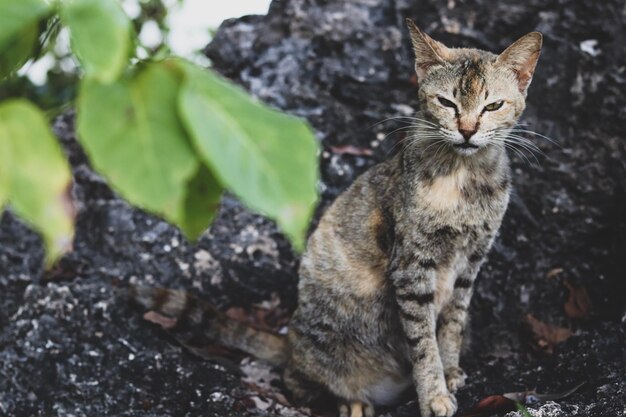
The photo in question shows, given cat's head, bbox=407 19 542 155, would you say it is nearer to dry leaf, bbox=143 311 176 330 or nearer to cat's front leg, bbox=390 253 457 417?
cat's front leg, bbox=390 253 457 417

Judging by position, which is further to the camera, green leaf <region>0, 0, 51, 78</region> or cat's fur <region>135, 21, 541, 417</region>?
cat's fur <region>135, 21, 541, 417</region>

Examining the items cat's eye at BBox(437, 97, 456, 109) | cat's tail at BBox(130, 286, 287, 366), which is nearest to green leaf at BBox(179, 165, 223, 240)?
cat's eye at BBox(437, 97, 456, 109)

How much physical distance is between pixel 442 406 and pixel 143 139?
2744 mm

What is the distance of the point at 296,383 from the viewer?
394cm

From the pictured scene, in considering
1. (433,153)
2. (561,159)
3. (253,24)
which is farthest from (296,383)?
(253,24)

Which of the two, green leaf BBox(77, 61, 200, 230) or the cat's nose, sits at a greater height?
green leaf BBox(77, 61, 200, 230)

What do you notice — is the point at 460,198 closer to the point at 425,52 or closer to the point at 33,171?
the point at 425,52

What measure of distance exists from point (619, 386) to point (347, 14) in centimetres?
300

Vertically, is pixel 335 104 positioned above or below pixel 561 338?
above

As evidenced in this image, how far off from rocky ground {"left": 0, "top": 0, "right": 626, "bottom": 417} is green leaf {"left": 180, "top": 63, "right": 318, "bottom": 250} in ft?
8.19

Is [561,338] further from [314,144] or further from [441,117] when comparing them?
[314,144]

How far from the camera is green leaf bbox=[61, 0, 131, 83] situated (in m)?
0.88

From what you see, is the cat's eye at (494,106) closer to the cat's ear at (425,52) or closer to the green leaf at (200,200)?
the cat's ear at (425,52)

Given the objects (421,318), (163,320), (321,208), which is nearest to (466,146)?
(421,318)
